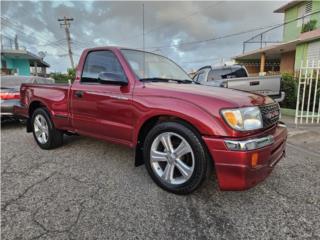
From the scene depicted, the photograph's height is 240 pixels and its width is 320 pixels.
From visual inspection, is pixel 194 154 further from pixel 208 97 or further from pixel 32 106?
pixel 32 106

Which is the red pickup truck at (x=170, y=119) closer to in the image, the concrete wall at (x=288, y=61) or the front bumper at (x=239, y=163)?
the front bumper at (x=239, y=163)

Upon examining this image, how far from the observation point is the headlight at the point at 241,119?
93.7 inches

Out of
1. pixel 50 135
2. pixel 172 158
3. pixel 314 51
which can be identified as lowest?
pixel 50 135

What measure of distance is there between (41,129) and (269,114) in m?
4.06

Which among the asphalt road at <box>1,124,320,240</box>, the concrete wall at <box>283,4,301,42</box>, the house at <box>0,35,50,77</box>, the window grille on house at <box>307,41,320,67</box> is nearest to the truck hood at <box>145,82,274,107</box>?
the asphalt road at <box>1,124,320,240</box>

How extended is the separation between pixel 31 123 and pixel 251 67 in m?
25.1

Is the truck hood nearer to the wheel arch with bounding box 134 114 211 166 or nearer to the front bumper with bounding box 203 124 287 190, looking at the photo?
the wheel arch with bounding box 134 114 211 166

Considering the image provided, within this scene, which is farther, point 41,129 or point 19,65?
point 19,65

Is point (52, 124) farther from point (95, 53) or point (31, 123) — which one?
point (95, 53)

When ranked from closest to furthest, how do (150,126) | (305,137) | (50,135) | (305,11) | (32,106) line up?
(150,126)
(50,135)
(32,106)
(305,137)
(305,11)

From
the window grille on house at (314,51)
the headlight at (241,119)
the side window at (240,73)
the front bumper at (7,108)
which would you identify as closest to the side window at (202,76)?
the side window at (240,73)

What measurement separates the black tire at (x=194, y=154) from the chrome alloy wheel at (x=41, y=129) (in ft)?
8.28

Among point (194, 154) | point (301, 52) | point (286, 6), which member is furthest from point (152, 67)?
point (286, 6)

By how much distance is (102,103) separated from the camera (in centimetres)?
347
